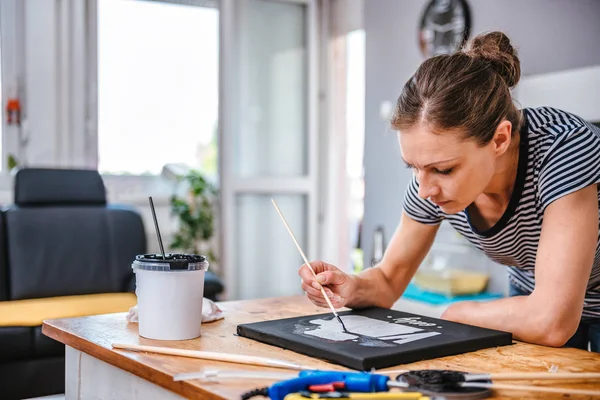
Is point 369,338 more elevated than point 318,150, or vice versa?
point 318,150

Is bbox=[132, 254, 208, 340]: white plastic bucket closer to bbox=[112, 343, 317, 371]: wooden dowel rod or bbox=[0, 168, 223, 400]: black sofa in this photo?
bbox=[112, 343, 317, 371]: wooden dowel rod

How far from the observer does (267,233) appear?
513 cm

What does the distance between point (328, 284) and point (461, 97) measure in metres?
0.49

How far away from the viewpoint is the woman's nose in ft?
4.39

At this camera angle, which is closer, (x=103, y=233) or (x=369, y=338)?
(x=369, y=338)

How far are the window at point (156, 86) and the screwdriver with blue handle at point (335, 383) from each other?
3914 mm

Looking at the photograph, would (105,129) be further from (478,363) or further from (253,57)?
(478,363)

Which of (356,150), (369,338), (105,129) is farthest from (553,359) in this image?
(356,150)

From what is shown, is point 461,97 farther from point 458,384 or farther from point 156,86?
point 156,86

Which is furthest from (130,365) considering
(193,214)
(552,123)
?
(193,214)

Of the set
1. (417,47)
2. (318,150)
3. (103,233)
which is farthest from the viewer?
(318,150)

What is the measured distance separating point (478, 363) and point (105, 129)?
3902 mm

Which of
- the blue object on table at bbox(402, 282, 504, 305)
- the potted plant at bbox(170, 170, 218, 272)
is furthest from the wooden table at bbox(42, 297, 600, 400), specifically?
the potted plant at bbox(170, 170, 218, 272)

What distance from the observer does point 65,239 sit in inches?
129
